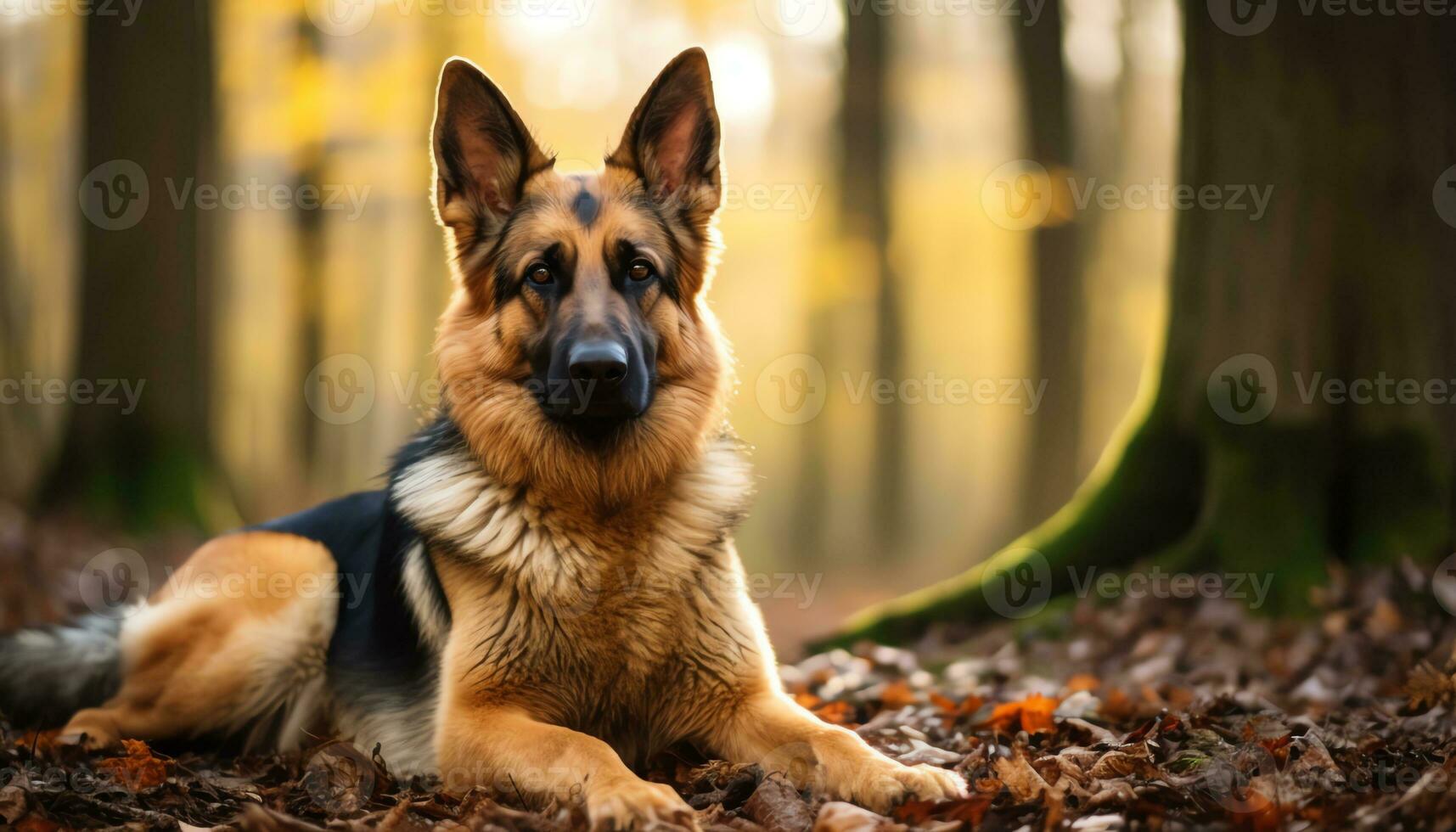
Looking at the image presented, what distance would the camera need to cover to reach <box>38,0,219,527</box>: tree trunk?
8.91m

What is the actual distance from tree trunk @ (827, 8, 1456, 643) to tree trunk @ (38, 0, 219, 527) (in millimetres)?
7650

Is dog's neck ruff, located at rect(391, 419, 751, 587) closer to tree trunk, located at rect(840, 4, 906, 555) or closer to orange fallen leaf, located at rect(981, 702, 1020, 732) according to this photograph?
orange fallen leaf, located at rect(981, 702, 1020, 732)

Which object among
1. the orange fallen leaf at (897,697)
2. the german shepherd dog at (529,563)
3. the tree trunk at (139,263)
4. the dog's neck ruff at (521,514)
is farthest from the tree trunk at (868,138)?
the dog's neck ruff at (521,514)

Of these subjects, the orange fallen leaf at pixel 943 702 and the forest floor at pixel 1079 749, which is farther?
the orange fallen leaf at pixel 943 702

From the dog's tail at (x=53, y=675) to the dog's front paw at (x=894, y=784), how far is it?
10.8 ft

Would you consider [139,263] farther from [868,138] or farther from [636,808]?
[868,138]

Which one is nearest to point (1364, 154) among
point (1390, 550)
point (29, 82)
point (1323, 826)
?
point (1390, 550)

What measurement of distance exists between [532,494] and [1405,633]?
13.5 ft

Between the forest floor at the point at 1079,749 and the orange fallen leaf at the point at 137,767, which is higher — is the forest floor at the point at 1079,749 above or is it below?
above

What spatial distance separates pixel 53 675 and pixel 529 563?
237 cm

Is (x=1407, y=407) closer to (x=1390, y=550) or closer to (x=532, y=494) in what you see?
(x=1390, y=550)

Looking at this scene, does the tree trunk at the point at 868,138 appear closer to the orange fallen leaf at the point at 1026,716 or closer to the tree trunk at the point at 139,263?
the tree trunk at the point at 139,263

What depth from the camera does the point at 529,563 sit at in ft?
13.0

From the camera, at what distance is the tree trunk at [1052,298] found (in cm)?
1201
